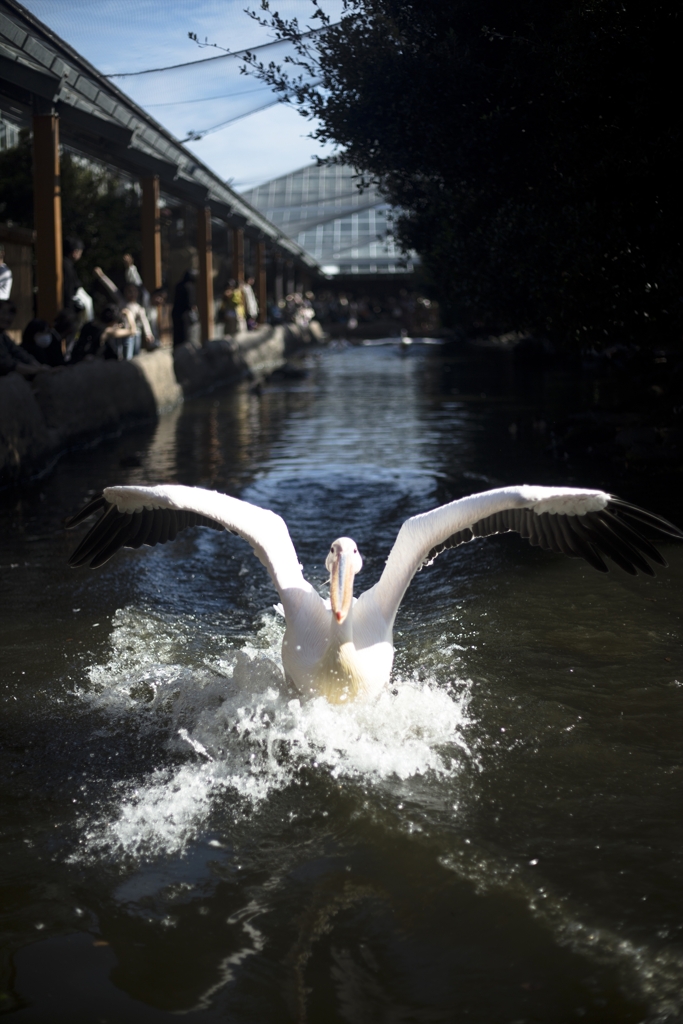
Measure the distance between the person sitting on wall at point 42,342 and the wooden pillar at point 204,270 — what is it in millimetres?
8574

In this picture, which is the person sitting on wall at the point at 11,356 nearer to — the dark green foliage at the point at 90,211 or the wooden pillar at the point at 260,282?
the dark green foliage at the point at 90,211

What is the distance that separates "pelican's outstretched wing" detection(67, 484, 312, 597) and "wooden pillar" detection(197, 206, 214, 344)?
14677 mm

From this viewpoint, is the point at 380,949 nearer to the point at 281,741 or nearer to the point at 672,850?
the point at 672,850

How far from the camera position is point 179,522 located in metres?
5.07

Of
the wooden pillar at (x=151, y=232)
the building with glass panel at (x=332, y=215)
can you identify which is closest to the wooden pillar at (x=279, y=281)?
the building with glass panel at (x=332, y=215)

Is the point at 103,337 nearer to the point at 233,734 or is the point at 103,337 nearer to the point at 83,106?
the point at 83,106

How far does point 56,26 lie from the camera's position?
918 cm

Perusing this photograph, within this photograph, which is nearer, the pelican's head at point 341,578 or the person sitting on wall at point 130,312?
the pelican's head at point 341,578

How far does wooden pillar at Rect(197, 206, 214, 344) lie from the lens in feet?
62.6

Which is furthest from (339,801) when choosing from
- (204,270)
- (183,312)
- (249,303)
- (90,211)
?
(249,303)

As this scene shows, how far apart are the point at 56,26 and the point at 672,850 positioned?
8909 mm

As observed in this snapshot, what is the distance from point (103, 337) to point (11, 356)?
322 cm

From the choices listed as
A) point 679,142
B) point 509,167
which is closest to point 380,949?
point 679,142

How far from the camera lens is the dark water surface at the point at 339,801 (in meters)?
2.72
